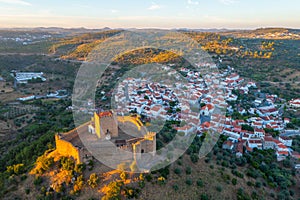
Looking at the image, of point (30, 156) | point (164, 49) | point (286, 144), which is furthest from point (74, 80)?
point (286, 144)

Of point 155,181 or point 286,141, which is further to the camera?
point 286,141

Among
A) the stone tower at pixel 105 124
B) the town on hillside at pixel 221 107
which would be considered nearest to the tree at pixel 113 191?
the stone tower at pixel 105 124

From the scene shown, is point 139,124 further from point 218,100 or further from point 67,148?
point 218,100

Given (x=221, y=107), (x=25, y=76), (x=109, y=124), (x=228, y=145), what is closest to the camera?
(x=109, y=124)

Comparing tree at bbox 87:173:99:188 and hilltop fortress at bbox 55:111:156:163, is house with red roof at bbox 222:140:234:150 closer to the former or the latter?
hilltop fortress at bbox 55:111:156:163

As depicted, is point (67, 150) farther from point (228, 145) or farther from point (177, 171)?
point (228, 145)

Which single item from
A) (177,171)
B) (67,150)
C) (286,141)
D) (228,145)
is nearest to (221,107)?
(286,141)

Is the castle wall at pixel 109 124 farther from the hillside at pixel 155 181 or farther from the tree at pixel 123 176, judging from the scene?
the tree at pixel 123 176
